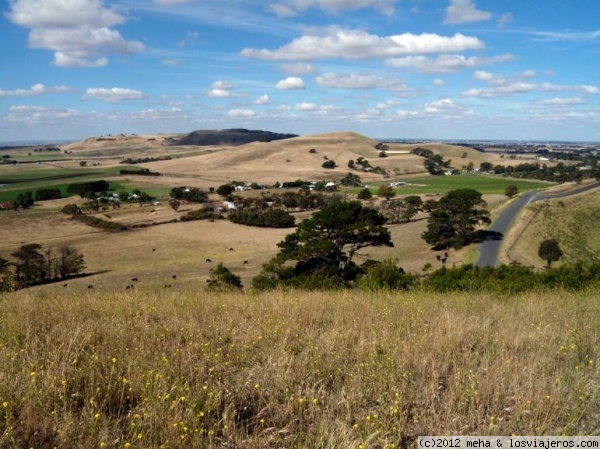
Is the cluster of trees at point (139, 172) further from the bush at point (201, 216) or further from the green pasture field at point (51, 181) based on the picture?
the bush at point (201, 216)

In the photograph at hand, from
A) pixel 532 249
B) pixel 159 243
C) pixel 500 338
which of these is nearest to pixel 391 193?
pixel 532 249

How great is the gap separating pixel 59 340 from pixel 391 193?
280 ft

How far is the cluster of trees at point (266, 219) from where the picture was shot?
69562 mm

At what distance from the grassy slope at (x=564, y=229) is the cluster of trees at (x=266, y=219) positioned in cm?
3285

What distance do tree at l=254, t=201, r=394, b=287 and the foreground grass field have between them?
2430 cm

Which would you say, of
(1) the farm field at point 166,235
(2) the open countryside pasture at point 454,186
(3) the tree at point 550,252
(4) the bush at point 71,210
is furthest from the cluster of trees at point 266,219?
(2) the open countryside pasture at point 454,186

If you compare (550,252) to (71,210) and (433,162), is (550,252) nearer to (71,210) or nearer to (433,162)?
(71,210)

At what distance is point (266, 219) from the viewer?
2761 inches

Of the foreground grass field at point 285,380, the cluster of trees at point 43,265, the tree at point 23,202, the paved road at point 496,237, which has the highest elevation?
the foreground grass field at point 285,380

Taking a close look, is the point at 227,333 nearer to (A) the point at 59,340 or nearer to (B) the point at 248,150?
(A) the point at 59,340

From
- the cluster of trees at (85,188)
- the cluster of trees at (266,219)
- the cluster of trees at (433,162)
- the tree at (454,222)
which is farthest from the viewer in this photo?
the cluster of trees at (433,162)

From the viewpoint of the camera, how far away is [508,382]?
4031mm

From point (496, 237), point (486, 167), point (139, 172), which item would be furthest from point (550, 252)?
point (486, 167)

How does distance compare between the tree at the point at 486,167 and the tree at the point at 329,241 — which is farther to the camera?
the tree at the point at 486,167
